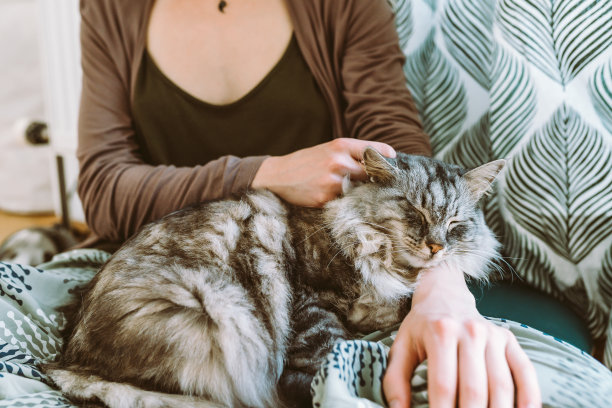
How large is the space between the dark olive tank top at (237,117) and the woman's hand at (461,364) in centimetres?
77

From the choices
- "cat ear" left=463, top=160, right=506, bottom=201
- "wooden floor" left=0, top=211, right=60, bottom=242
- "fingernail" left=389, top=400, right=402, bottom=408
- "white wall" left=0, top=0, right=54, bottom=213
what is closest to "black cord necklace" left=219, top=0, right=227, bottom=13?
"cat ear" left=463, top=160, right=506, bottom=201

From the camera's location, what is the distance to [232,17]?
1405 millimetres

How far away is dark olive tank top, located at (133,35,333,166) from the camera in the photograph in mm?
1389

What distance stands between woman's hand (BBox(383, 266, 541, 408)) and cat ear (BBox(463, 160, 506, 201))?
40cm

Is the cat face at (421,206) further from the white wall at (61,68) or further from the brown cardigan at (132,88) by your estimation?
the white wall at (61,68)

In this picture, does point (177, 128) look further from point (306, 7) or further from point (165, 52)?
point (306, 7)

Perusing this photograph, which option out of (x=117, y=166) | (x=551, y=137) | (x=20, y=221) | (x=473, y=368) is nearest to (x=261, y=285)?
(x=473, y=368)

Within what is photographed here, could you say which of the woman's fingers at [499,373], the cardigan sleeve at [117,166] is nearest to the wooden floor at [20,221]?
the cardigan sleeve at [117,166]

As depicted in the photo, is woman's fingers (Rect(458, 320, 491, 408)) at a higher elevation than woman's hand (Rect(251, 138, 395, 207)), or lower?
lower

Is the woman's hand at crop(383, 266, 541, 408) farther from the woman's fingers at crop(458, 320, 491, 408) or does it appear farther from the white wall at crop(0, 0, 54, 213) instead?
the white wall at crop(0, 0, 54, 213)

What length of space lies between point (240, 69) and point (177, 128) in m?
0.26

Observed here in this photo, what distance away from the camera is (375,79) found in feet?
4.49

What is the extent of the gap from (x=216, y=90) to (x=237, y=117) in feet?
0.33

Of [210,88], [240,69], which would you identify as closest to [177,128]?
[210,88]
